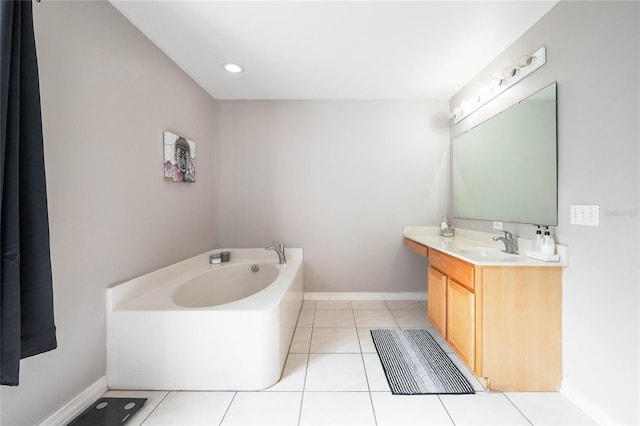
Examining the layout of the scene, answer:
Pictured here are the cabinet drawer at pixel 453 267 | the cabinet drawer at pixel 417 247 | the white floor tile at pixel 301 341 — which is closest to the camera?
the cabinet drawer at pixel 453 267

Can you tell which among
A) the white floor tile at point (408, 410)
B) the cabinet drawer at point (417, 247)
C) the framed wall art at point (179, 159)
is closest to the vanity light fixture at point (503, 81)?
the cabinet drawer at point (417, 247)

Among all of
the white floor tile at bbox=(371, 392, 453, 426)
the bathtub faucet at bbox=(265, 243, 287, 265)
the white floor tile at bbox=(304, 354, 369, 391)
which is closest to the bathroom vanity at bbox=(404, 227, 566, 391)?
the white floor tile at bbox=(371, 392, 453, 426)

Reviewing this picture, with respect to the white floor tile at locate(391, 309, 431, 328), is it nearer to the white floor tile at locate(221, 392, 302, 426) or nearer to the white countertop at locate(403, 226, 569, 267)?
the white countertop at locate(403, 226, 569, 267)

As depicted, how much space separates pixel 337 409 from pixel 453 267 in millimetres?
1205

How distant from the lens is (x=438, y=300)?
2174mm

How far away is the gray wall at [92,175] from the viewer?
1285 mm

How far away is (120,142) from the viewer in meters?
1.70

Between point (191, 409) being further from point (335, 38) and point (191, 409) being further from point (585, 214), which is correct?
point (335, 38)

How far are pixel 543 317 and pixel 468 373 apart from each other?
1.97 feet

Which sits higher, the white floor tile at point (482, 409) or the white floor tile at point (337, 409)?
the white floor tile at point (337, 409)

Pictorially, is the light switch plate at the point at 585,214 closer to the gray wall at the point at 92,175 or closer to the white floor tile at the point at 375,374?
the white floor tile at the point at 375,374

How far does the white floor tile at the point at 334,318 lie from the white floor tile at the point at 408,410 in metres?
0.94

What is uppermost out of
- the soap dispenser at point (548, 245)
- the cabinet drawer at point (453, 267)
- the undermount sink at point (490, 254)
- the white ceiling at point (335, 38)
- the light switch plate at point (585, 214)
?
the white ceiling at point (335, 38)

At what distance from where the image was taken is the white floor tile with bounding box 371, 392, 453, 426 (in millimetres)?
1367
